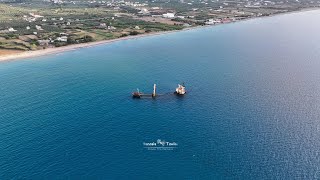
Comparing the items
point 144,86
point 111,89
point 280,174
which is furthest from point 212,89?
point 280,174

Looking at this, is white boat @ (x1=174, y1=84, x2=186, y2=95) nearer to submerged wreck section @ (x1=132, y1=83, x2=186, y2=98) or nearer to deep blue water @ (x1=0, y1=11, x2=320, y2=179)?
submerged wreck section @ (x1=132, y1=83, x2=186, y2=98)

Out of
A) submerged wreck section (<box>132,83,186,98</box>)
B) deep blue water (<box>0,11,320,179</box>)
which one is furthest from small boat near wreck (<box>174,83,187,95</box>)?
deep blue water (<box>0,11,320,179</box>)

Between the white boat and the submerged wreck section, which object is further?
the white boat

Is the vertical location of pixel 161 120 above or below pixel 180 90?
below

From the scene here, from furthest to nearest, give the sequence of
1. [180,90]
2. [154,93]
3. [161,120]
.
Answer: [180,90] → [154,93] → [161,120]

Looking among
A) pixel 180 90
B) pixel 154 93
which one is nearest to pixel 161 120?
pixel 154 93

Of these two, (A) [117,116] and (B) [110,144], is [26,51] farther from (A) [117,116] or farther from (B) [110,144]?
(B) [110,144]

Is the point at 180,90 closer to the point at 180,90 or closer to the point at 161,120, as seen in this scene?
the point at 180,90

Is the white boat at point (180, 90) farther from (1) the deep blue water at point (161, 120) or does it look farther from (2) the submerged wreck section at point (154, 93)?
(1) the deep blue water at point (161, 120)
